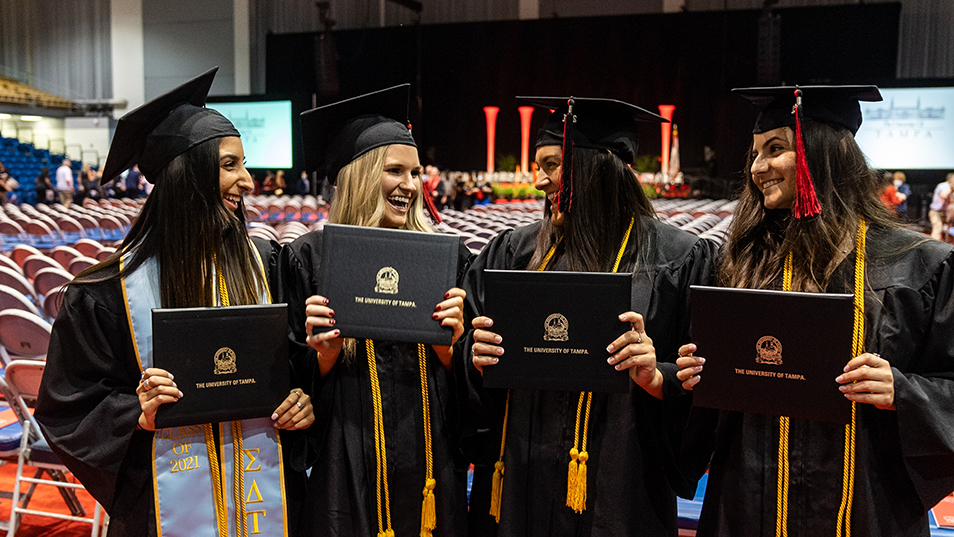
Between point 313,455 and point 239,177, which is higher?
point 239,177

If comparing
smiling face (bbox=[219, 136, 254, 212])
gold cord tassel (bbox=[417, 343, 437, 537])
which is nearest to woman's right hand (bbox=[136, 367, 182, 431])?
smiling face (bbox=[219, 136, 254, 212])

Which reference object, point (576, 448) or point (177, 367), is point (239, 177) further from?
point (576, 448)

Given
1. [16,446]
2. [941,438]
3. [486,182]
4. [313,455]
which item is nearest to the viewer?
[941,438]

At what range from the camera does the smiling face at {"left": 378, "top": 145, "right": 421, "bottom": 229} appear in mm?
2120

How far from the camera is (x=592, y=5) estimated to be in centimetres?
2162

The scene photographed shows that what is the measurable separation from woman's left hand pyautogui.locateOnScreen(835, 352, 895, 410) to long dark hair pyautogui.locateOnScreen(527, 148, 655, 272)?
0.64m

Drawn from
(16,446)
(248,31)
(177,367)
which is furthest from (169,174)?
(248,31)

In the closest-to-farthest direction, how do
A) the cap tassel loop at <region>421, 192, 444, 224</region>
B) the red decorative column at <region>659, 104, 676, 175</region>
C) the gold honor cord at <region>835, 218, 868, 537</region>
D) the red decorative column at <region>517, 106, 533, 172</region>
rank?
the gold honor cord at <region>835, 218, 868, 537</region>
the cap tassel loop at <region>421, 192, 444, 224</region>
the red decorative column at <region>659, 104, 676, 175</region>
the red decorative column at <region>517, 106, 533, 172</region>

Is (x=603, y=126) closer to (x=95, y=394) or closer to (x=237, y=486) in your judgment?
(x=237, y=486)

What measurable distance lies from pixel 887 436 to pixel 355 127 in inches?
63.7

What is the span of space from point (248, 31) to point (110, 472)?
23673mm

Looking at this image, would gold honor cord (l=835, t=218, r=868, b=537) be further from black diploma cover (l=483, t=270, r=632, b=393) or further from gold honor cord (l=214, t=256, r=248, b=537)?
gold honor cord (l=214, t=256, r=248, b=537)

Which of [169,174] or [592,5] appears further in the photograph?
[592,5]

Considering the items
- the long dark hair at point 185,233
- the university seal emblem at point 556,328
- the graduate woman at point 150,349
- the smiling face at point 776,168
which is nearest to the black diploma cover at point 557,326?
the university seal emblem at point 556,328
